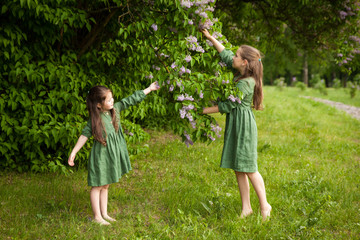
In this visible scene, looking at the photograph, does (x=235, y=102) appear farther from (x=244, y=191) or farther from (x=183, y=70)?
(x=244, y=191)

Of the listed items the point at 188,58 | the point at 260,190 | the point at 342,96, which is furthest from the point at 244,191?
the point at 342,96

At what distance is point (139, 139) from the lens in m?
4.88

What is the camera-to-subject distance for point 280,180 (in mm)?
4871

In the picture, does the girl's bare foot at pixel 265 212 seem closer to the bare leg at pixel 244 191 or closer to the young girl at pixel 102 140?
the bare leg at pixel 244 191

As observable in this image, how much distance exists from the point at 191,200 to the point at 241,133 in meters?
1.14

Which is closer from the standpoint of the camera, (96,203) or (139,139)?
(96,203)

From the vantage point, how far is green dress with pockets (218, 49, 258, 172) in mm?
3477

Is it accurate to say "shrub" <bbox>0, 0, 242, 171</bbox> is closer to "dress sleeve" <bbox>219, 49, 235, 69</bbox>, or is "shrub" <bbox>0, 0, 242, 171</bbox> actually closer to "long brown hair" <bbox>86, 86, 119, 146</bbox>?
"dress sleeve" <bbox>219, 49, 235, 69</bbox>

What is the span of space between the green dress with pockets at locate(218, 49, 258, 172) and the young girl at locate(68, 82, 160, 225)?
2.91 feet

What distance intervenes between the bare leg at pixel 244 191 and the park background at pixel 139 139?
0.43ft

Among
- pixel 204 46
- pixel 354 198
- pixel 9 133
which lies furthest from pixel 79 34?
pixel 354 198

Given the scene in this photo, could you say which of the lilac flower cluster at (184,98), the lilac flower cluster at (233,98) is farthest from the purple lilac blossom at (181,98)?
the lilac flower cluster at (233,98)

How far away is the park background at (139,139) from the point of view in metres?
3.33

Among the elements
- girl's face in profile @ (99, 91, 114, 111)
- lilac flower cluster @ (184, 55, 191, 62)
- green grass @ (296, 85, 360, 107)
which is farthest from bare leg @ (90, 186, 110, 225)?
green grass @ (296, 85, 360, 107)
